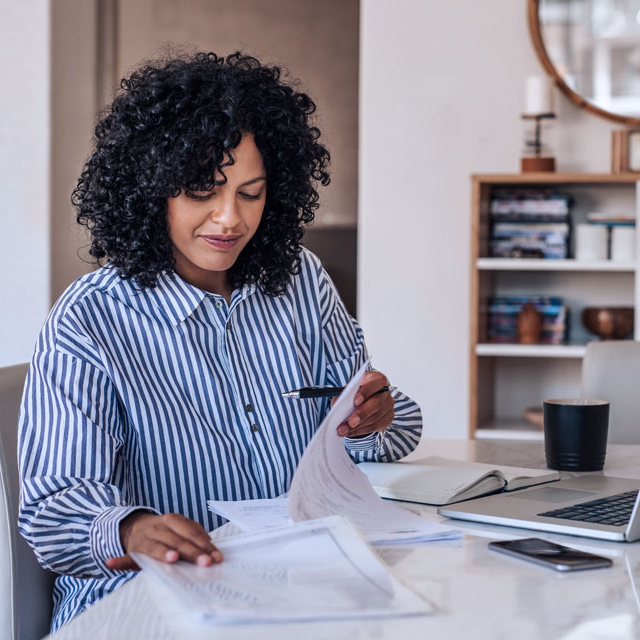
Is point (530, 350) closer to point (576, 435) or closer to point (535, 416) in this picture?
point (535, 416)

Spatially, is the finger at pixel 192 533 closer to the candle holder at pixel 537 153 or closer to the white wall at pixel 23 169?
the candle holder at pixel 537 153

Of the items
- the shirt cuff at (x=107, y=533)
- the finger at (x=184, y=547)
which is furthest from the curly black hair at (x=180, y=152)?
the finger at (x=184, y=547)

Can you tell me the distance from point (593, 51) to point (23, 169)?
84.7 inches

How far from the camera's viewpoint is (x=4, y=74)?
12.0 feet

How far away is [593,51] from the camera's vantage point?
3.20m

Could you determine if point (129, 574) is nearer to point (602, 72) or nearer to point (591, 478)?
point (591, 478)

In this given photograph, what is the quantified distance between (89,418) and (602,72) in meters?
2.59

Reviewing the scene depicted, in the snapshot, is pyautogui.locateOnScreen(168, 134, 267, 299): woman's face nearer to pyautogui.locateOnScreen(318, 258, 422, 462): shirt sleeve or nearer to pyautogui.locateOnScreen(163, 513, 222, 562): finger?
pyautogui.locateOnScreen(318, 258, 422, 462): shirt sleeve

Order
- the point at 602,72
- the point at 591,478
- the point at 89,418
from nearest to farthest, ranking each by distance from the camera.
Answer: the point at 89,418, the point at 591,478, the point at 602,72

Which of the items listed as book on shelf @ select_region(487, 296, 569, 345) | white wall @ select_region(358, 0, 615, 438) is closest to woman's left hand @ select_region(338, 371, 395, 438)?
book on shelf @ select_region(487, 296, 569, 345)

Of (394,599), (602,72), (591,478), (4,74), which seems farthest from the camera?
(4,74)

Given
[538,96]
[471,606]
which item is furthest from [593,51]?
[471,606]

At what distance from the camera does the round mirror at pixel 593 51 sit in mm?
3180

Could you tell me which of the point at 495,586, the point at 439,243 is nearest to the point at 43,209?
the point at 439,243
